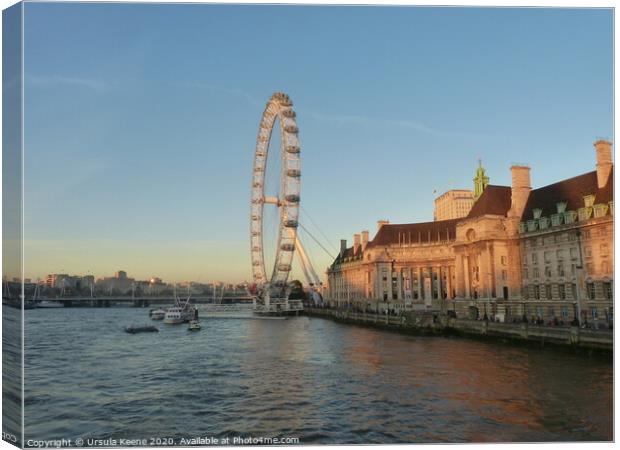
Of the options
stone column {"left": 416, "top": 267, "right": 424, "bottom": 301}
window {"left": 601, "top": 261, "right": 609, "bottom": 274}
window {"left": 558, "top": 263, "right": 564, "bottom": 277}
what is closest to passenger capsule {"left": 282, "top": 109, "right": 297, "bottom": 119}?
stone column {"left": 416, "top": 267, "right": 424, "bottom": 301}

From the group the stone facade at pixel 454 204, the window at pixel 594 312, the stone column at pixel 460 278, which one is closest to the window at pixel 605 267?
the window at pixel 594 312

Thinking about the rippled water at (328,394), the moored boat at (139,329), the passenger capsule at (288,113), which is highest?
the passenger capsule at (288,113)

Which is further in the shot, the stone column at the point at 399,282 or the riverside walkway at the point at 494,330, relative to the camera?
the stone column at the point at 399,282

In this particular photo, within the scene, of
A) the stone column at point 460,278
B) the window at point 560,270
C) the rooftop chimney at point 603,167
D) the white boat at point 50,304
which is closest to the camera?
the rooftop chimney at point 603,167

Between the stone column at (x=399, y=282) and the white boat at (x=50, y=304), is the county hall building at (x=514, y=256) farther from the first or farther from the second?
the white boat at (x=50, y=304)

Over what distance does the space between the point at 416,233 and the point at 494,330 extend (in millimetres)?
43060

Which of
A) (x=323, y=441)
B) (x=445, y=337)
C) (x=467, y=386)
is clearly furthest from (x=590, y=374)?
(x=445, y=337)

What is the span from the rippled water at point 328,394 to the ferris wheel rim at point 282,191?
28624 mm

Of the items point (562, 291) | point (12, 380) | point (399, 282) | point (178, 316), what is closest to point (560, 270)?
point (562, 291)

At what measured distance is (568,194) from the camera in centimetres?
4112

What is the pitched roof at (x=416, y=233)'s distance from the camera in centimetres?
7825

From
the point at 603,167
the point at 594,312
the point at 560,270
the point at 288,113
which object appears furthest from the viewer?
the point at 288,113

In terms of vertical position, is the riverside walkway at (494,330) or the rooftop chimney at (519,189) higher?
the rooftop chimney at (519,189)

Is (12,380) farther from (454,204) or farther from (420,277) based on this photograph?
(454,204)
